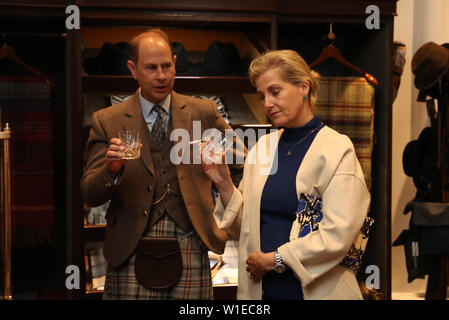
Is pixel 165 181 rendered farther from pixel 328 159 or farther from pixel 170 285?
pixel 328 159

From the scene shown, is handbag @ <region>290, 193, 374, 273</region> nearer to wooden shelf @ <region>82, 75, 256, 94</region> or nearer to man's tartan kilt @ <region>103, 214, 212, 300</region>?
man's tartan kilt @ <region>103, 214, 212, 300</region>

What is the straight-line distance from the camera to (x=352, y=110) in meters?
3.95

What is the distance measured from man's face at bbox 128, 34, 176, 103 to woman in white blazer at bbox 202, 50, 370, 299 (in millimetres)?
519

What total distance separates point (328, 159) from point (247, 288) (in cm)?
53

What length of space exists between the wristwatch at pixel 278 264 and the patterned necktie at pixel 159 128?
0.81 metres

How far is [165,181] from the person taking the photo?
2.52 metres

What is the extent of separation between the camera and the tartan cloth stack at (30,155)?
382 cm

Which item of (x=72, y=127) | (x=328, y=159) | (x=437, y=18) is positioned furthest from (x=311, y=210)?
(x=437, y=18)

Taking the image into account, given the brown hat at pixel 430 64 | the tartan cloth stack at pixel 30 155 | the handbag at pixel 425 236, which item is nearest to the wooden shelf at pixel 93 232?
the tartan cloth stack at pixel 30 155

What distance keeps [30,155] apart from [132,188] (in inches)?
62.5

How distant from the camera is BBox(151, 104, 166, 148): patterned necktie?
255 cm

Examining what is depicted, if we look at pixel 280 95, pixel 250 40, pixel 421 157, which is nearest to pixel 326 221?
pixel 280 95

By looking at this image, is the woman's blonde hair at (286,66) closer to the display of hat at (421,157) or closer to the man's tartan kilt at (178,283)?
the man's tartan kilt at (178,283)

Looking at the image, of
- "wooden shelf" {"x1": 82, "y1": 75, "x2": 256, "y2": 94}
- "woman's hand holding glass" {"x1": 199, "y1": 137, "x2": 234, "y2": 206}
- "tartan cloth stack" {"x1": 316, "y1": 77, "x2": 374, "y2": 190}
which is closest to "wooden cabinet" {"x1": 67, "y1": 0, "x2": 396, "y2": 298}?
"wooden shelf" {"x1": 82, "y1": 75, "x2": 256, "y2": 94}
